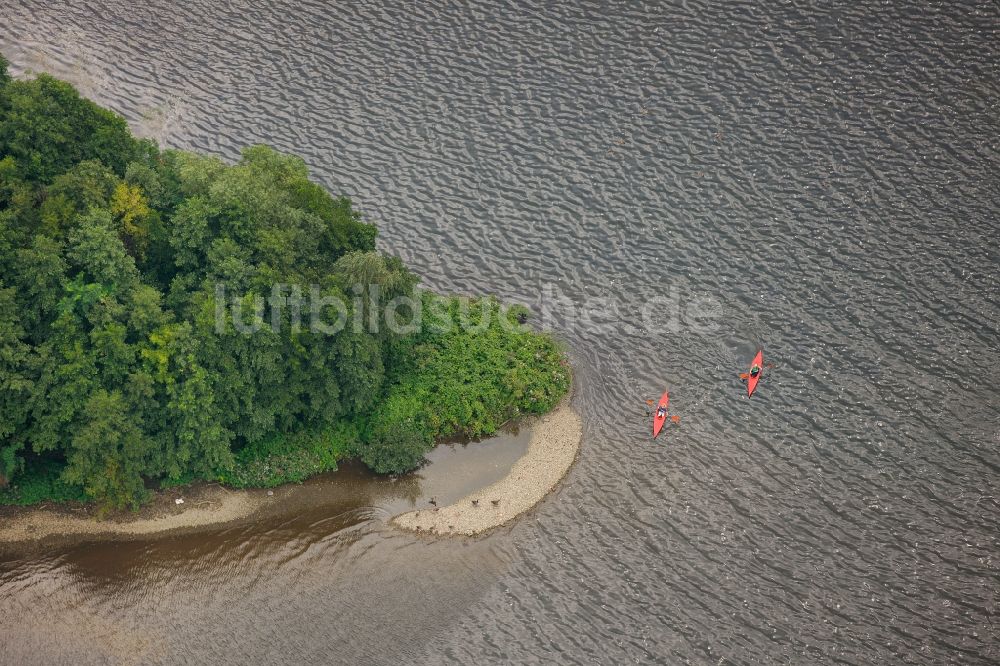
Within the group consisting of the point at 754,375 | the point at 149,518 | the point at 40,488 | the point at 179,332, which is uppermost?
the point at 754,375

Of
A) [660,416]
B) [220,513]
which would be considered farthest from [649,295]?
[220,513]

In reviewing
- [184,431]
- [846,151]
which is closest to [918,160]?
[846,151]

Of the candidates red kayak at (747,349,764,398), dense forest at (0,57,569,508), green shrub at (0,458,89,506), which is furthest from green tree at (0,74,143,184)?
red kayak at (747,349,764,398)

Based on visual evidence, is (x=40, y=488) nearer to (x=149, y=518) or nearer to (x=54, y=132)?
(x=149, y=518)

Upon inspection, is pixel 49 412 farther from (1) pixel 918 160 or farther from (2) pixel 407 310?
(1) pixel 918 160

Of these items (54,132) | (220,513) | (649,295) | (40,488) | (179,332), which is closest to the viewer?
(179,332)

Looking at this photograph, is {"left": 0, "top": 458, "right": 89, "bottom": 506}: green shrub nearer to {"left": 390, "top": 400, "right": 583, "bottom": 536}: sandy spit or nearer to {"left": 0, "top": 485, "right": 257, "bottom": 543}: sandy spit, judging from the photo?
{"left": 0, "top": 485, "right": 257, "bottom": 543}: sandy spit

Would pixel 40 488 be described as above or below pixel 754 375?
below
